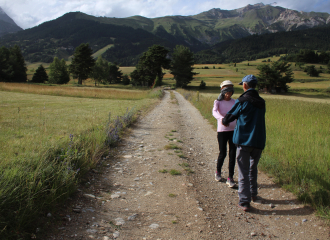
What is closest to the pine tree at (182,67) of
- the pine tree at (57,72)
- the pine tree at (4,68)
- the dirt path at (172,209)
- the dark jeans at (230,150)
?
the pine tree at (57,72)

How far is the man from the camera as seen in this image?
3.73 meters

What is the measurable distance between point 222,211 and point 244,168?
889 mm

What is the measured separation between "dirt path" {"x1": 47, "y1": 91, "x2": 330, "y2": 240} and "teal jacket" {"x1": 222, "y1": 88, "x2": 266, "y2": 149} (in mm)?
1253

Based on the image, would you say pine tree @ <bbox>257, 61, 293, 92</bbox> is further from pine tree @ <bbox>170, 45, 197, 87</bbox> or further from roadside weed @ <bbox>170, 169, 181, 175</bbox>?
roadside weed @ <bbox>170, 169, 181, 175</bbox>

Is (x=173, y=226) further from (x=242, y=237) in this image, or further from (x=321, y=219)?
(x=321, y=219)

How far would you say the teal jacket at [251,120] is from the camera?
372 centimetres

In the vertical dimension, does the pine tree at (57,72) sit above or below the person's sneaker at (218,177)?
above

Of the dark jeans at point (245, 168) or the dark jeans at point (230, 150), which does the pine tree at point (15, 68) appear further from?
the dark jeans at point (245, 168)

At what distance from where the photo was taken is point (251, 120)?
3783mm

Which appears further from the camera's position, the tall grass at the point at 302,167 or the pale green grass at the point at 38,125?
the pale green grass at the point at 38,125

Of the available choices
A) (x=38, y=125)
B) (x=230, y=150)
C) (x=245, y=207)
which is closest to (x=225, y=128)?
(x=230, y=150)

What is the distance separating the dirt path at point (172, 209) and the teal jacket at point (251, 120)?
4.11 feet

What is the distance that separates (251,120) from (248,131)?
0.21 metres

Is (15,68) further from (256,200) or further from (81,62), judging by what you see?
(256,200)
